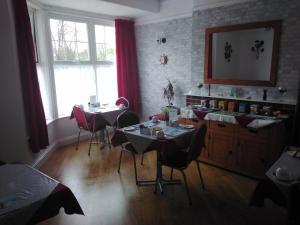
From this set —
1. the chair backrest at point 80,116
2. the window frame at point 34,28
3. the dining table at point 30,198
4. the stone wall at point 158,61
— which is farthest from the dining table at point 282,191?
the window frame at point 34,28

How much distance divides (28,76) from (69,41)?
149 cm

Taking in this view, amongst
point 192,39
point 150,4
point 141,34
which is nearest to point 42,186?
point 192,39

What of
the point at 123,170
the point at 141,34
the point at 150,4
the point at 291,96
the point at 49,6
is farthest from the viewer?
the point at 141,34

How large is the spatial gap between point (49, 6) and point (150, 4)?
1772mm

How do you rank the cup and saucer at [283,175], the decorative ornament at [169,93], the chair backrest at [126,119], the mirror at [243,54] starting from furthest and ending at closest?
the decorative ornament at [169,93]
the chair backrest at [126,119]
the mirror at [243,54]
the cup and saucer at [283,175]

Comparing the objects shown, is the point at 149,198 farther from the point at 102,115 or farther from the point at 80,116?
the point at 80,116

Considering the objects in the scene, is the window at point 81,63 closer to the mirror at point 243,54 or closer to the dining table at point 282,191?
the mirror at point 243,54

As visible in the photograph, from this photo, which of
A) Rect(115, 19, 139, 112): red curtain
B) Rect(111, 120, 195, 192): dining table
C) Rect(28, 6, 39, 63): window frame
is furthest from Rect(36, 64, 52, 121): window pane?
Rect(111, 120, 195, 192): dining table

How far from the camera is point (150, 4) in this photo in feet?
14.5

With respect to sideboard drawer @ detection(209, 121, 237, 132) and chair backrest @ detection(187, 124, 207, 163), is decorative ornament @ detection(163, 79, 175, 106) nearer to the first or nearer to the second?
sideboard drawer @ detection(209, 121, 237, 132)

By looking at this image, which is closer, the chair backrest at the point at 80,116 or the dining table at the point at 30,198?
the dining table at the point at 30,198

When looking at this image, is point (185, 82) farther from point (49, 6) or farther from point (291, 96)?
point (49, 6)

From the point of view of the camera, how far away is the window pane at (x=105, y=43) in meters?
4.88

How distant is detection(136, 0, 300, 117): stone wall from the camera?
10.1ft
